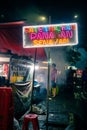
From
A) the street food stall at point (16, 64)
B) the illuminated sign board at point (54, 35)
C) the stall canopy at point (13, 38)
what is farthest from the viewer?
the stall canopy at point (13, 38)

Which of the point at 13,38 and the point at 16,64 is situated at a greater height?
the point at 13,38

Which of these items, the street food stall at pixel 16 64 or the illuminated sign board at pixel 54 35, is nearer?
the illuminated sign board at pixel 54 35

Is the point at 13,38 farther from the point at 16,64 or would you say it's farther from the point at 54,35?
the point at 54,35

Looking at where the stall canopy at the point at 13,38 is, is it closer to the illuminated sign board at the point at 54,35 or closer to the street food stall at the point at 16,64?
the street food stall at the point at 16,64

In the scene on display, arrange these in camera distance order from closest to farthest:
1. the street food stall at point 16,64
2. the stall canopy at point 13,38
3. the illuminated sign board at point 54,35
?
the illuminated sign board at point 54,35
the street food stall at point 16,64
the stall canopy at point 13,38

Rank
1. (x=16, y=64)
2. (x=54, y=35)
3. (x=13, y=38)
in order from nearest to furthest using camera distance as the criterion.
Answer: (x=54, y=35), (x=16, y=64), (x=13, y=38)

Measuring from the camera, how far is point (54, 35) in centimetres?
735

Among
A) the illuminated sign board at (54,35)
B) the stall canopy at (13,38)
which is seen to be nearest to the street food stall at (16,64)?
the stall canopy at (13,38)

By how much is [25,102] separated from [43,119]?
131 centimetres

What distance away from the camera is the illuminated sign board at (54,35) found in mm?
7273

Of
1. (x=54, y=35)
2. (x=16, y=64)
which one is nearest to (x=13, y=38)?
(x=16, y=64)

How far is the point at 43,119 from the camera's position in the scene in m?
9.59

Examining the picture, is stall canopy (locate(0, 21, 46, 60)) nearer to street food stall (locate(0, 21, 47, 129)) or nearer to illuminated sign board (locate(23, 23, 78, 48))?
street food stall (locate(0, 21, 47, 129))

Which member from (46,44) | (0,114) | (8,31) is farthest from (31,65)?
(0,114)
